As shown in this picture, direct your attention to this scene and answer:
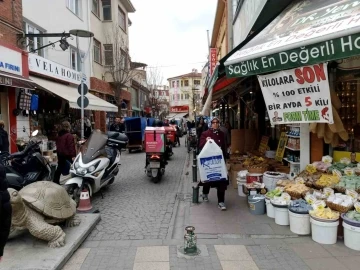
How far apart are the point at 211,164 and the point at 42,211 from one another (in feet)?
10.1

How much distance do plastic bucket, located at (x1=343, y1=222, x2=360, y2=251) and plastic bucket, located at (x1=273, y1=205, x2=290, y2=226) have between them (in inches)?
37.8

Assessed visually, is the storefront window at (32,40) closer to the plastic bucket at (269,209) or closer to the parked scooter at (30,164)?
the parked scooter at (30,164)

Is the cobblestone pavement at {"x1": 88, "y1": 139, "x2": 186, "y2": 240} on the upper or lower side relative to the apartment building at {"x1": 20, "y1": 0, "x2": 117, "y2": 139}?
lower

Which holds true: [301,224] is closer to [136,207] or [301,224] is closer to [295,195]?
[295,195]

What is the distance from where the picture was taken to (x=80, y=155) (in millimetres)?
6766

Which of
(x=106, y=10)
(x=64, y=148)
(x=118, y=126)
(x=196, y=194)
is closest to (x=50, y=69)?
(x=118, y=126)

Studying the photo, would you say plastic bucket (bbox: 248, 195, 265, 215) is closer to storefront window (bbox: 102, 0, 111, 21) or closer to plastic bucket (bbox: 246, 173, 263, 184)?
plastic bucket (bbox: 246, 173, 263, 184)

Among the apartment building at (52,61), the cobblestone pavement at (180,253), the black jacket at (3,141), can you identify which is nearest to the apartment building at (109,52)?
the apartment building at (52,61)

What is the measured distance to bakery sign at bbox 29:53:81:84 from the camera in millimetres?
11414

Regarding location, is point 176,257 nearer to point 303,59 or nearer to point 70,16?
point 303,59

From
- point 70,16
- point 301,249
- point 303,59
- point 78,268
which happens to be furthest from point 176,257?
point 70,16

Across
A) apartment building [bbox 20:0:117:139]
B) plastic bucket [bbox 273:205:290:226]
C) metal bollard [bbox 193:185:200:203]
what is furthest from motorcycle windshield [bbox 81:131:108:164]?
plastic bucket [bbox 273:205:290:226]

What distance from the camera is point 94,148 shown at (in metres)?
6.81

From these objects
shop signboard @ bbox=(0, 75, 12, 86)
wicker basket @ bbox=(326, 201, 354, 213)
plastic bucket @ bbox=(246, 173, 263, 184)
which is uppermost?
shop signboard @ bbox=(0, 75, 12, 86)
